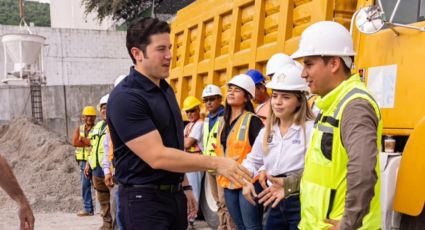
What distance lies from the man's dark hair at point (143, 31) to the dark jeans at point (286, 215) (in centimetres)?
128

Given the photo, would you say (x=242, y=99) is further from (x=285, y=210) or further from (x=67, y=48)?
(x=67, y=48)

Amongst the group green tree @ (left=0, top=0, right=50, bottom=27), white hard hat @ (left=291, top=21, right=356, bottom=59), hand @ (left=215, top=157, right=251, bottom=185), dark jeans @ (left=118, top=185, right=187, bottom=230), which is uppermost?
green tree @ (left=0, top=0, right=50, bottom=27)

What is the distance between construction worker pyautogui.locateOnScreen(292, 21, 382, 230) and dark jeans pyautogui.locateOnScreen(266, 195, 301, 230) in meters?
→ 0.61

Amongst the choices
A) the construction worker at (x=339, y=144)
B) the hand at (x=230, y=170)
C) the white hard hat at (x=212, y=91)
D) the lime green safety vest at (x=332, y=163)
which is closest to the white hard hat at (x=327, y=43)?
the construction worker at (x=339, y=144)

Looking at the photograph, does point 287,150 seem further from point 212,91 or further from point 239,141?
point 212,91

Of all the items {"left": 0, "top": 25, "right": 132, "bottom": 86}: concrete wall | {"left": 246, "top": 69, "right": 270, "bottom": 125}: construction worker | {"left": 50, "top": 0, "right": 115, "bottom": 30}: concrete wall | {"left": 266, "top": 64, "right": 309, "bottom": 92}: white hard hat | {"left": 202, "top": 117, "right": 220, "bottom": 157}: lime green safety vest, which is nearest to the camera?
{"left": 266, "top": 64, "right": 309, "bottom": 92}: white hard hat

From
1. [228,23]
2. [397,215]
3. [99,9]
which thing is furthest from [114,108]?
[99,9]

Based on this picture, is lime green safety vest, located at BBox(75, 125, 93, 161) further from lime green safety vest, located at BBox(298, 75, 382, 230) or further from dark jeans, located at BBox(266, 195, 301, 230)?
lime green safety vest, located at BBox(298, 75, 382, 230)

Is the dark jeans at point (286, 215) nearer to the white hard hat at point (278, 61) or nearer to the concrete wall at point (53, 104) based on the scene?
the white hard hat at point (278, 61)

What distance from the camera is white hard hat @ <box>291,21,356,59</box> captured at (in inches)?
88.7

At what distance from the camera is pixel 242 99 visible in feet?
14.9

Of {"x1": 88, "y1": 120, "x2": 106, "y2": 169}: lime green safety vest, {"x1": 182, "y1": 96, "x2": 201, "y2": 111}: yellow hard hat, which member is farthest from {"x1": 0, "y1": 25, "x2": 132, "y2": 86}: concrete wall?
{"x1": 182, "y1": 96, "x2": 201, "y2": 111}: yellow hard hat

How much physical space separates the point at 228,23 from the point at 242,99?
1993mm

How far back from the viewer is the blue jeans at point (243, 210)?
4043 mm
